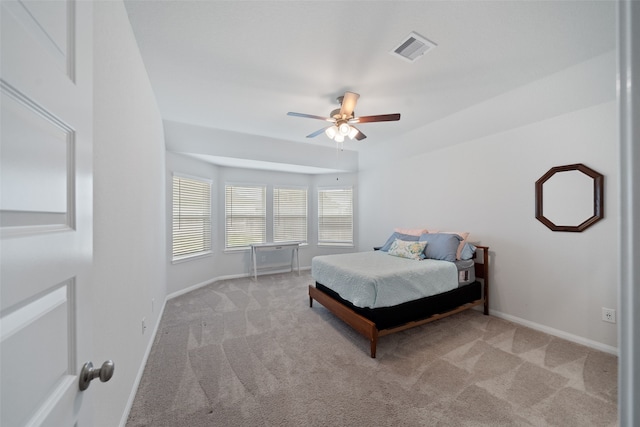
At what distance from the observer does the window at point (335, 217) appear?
227 inches

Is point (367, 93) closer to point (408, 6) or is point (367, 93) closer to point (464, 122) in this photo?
point (408, 6)

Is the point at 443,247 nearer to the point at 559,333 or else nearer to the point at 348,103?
the point at 559,333

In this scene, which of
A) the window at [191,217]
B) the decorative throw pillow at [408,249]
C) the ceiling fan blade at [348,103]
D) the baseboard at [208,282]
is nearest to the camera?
the ceiling fan blade at [348,103]

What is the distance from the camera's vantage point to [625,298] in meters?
0.43

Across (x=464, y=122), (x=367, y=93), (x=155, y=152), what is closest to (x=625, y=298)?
(x=367, y=93)

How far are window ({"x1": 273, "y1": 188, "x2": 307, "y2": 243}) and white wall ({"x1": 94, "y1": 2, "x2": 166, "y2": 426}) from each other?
3319mm

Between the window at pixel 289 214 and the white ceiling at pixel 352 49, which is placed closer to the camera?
the white ceiling at pixel 352 49

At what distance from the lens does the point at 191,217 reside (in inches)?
168

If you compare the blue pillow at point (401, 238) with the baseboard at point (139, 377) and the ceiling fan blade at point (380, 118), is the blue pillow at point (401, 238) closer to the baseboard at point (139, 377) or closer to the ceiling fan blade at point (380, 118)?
the ceiling fan blade at point (380, 118)

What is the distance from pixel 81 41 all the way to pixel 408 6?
190cm

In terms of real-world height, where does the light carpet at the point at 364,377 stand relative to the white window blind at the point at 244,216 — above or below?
below

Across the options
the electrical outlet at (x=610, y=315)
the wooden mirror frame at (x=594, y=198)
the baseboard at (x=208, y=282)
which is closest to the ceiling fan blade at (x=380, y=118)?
the wooden mirror frame at (x=594, y=198)

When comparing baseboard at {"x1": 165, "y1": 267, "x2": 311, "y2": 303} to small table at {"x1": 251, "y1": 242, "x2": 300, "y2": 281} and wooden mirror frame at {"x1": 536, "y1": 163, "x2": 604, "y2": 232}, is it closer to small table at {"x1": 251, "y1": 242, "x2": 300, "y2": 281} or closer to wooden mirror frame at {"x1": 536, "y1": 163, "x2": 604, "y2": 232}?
small table at {"x1": 251, "y1": 242, "x2": 300, "y2": 281}

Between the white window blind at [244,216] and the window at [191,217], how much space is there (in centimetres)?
42
